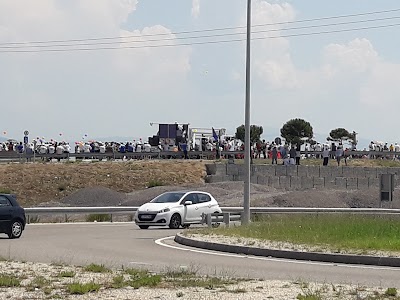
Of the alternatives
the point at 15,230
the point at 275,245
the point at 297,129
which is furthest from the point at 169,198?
the point at 297,129

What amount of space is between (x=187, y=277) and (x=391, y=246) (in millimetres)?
7754

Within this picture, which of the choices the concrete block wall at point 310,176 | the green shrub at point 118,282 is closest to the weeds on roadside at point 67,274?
the green shrub at point 118,282

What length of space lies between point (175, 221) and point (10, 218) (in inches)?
322

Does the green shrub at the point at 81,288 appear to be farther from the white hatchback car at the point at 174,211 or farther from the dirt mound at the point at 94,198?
the dirt mound at the point at 94,198

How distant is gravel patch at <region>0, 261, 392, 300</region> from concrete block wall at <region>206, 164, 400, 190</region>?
1766 inches

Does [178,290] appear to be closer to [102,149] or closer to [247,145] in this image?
[247,145]

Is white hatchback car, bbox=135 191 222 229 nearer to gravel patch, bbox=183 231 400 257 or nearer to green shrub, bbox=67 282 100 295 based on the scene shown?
gravel patch, bbox=183 231 400 257

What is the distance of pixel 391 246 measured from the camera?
21.5 m

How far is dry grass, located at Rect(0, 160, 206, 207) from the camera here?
191 feet

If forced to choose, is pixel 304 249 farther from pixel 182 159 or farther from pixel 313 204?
pixel 182 159

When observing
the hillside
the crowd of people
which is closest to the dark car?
the hillside

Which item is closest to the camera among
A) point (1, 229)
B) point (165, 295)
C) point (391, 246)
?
point (165, 295)

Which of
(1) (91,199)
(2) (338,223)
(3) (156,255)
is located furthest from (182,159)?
(3) (156,255)

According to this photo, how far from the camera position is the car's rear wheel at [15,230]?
28.0m
